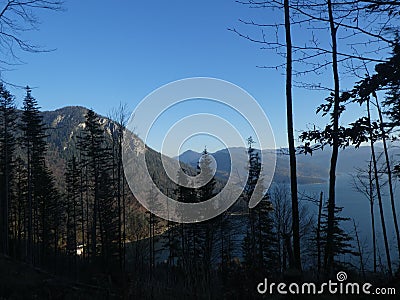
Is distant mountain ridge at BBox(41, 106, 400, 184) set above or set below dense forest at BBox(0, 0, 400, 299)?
above

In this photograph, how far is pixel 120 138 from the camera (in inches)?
722

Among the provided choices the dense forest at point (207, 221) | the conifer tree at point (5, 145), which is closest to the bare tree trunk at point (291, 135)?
the dense forest at point (207, 221)

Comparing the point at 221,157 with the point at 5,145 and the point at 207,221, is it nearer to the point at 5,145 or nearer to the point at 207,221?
the point at 207,221

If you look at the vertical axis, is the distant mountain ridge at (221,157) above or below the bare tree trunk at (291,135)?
above

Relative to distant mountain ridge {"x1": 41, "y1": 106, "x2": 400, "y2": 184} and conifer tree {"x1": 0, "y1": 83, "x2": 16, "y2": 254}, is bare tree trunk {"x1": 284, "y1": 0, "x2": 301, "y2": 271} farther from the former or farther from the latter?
conifer tree {"x1": 0, "y1": 83, "x2": 16, "y2": 254}

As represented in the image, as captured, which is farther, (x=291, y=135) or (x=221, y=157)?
(x=221, y=157)

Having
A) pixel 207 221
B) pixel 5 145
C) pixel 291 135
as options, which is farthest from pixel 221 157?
pixel 291 135

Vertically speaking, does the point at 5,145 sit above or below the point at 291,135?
above

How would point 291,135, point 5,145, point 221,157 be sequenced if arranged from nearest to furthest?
point 291,135 → point 5,145 → point 221,157

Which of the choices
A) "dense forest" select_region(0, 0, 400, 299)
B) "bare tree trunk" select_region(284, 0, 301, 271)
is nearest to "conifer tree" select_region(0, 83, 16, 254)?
"dense forest" select_region(0, 0, 400, 299)

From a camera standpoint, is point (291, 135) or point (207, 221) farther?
point (207, 221)

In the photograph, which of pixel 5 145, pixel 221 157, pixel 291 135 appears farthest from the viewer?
pixel 221 157

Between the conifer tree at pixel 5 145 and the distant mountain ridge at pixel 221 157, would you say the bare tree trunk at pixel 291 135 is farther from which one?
the conifer tree at pixel 5 145

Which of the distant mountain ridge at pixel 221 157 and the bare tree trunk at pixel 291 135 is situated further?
the distant mountain ridge at pixel 221 157
